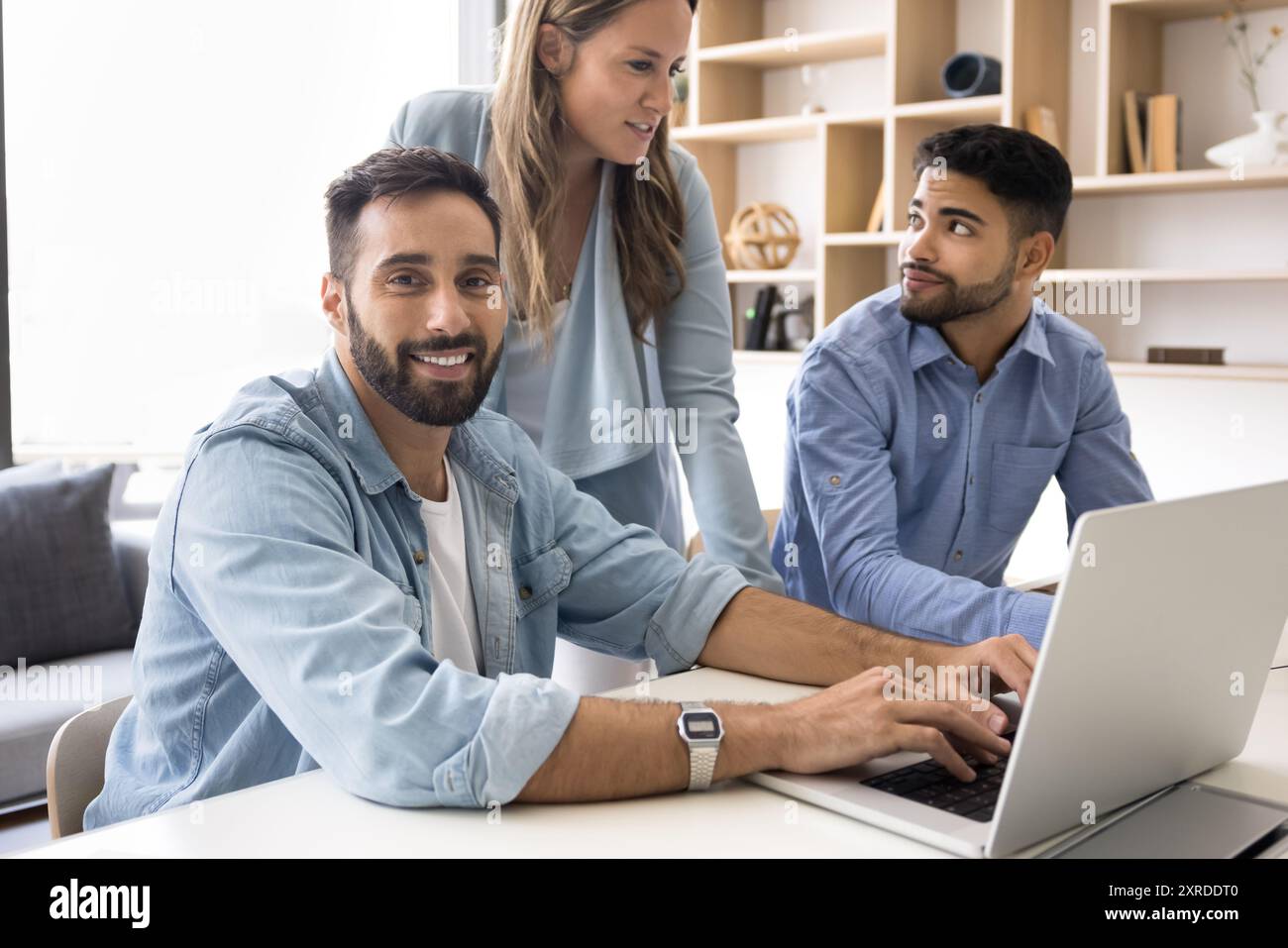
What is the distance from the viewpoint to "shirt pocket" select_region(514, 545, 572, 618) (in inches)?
60.7

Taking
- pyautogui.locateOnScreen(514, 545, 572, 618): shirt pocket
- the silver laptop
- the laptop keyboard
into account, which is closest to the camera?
the silver laptop

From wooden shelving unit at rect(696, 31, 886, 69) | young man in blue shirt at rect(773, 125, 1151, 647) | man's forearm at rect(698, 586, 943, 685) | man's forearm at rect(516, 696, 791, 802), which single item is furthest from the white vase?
man's forearm at rect(516, 696, 791, 802)

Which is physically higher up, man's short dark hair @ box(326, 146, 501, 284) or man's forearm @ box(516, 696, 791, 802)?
man's short dark hair @ box(326, 146, 501, 284)

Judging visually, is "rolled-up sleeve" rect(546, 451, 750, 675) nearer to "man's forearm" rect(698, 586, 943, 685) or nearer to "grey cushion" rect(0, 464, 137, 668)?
"man's forearm" rect(698, 586, 943, 685)

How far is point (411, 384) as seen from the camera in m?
1.39

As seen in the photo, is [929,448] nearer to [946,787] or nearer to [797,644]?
[797,644]

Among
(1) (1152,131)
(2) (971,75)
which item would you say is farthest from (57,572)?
(1) (1152,131)

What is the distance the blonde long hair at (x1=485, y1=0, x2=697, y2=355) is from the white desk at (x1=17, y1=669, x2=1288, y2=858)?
3.08 feet

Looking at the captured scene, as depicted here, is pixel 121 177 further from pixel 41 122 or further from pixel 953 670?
pixel 953 670

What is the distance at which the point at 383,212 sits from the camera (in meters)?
1.42

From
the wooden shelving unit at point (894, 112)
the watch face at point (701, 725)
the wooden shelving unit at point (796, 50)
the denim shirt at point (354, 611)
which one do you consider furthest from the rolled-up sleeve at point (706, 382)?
the wooden shelving unit at point (796, 50)

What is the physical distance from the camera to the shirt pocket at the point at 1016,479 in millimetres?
2049
